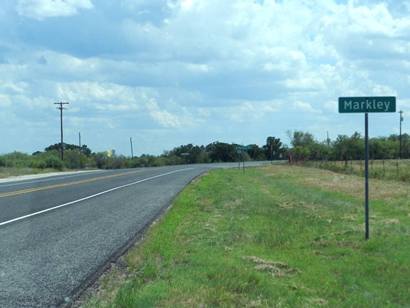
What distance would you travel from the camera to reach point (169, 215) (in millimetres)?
18578

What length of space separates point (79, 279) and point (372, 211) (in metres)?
11.2

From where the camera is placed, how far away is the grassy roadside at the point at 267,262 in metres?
7.93

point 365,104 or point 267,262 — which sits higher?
point 365,104

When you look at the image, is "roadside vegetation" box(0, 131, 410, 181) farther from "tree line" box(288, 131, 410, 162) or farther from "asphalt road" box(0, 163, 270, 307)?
"asphalt road" box(0, 163, 270, 307)

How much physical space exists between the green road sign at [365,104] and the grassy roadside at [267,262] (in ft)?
8.34

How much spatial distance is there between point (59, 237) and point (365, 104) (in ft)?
22.6

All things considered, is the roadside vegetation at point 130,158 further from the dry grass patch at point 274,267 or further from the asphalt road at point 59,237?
the dry grass patch at point 274,267

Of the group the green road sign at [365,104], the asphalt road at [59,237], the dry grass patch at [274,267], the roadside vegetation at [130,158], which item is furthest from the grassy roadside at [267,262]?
the roadside vegetation at [130,158]

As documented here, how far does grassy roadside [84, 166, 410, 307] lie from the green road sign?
2541 mm

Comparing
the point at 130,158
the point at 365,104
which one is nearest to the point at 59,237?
the point at 365,104

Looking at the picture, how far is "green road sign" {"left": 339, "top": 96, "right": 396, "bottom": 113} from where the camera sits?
12.5 m

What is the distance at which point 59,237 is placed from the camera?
1363 cm

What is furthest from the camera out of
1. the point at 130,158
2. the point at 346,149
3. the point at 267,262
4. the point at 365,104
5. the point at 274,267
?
the point at 130,158

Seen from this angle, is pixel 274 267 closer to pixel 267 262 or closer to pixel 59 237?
pixel 267 262
